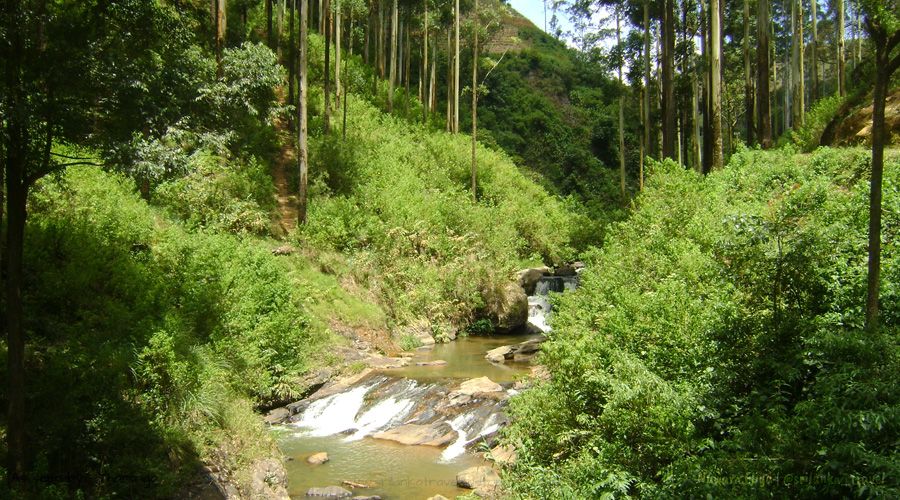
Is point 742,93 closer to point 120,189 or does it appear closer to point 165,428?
point 120,189

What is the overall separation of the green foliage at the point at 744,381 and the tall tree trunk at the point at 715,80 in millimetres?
7501

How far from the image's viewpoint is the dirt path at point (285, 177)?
65.2 feet

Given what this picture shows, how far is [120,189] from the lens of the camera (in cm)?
1342

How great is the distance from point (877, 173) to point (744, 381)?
2613 millimetres

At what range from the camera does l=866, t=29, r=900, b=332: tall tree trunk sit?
5930 mm

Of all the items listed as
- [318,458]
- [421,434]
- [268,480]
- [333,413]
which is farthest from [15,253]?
[333,413]

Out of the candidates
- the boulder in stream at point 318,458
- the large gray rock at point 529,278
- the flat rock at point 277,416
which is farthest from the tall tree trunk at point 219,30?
the large gray rock at point 529,278

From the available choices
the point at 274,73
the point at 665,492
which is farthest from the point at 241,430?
the point at 274,73

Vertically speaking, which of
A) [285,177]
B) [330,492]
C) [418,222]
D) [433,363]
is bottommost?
[330,492]

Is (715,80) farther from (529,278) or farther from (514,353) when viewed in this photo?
(529,278)

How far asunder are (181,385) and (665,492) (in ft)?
22.2

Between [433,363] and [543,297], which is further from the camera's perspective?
[543,297]

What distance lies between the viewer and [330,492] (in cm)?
883

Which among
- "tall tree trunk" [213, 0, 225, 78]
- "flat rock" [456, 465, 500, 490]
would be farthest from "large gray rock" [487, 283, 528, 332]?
"tall tree trunk" [213, 0, 225, 78]
